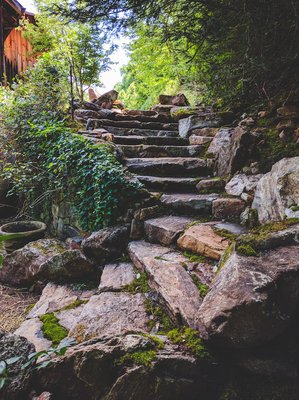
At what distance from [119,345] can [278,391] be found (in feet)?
2.53

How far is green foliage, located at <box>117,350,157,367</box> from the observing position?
4.17 feet

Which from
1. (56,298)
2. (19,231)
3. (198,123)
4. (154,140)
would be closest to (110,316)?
(56,298)

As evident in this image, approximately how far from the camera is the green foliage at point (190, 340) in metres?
1.36

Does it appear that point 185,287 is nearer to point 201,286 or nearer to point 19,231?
point 201,286

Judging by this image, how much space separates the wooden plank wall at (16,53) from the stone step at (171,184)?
926 centimetres

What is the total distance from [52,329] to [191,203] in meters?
1.84

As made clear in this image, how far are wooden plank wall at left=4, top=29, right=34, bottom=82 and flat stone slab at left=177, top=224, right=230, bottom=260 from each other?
10.4 m

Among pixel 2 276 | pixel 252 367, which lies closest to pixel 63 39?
pixel 2 276

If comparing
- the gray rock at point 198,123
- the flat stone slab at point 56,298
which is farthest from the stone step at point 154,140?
the flat stone slab at point 56,298

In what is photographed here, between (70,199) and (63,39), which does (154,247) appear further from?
(63,39)

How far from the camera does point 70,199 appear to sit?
393 cm

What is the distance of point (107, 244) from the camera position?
2.91m

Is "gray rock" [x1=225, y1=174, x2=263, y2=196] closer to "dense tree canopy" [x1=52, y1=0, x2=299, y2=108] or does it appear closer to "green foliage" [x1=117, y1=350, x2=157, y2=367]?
"dense tree canopy" [x1=52, y1=0, x2=299, y2=108]

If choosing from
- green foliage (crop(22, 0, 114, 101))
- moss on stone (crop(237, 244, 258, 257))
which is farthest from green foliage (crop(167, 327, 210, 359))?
green foliage (crop(22, 0, 114, 101))
